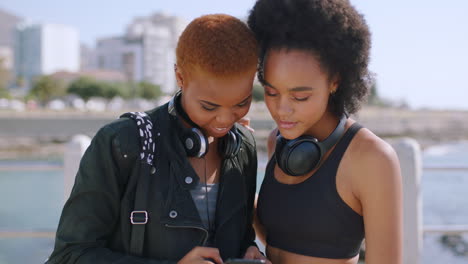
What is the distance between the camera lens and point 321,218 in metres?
1.80

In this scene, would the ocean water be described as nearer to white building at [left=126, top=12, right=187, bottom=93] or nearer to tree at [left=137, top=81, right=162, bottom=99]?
tree at [left=137, top=81, right=162, bottom=99]

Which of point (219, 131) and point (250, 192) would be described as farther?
point (250, 192)

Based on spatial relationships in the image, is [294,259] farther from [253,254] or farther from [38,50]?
[38,50]

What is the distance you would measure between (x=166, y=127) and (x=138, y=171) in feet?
0.68

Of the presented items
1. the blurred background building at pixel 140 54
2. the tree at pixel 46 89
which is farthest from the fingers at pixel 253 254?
the blurred background building at pixel 140 54

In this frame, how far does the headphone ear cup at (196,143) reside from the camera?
1.74 meters

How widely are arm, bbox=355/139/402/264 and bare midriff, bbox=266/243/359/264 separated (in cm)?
16

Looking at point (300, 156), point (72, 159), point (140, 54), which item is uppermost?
point (300, 156)

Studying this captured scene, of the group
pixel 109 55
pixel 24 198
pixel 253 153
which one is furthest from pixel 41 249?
pixel 109 55

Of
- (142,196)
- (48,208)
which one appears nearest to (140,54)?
(48,208)

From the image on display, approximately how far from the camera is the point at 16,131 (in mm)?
35656

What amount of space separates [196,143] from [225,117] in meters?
0.14

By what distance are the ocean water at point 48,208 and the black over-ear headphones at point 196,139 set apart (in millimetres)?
1882

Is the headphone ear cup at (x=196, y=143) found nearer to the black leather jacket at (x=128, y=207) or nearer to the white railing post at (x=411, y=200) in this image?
the black leather jacket at (x=128, y=207)
